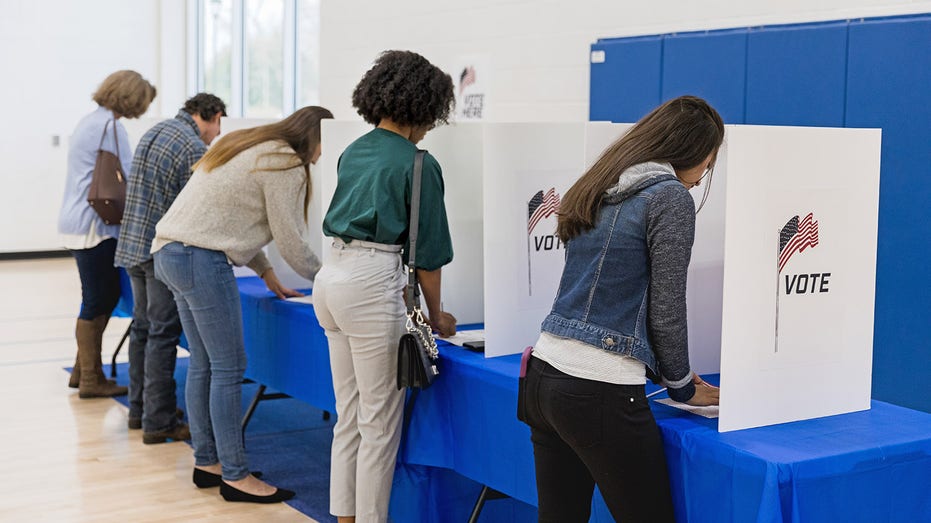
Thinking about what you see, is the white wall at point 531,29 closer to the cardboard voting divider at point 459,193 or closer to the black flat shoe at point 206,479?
the cardboard voting divider at point 459,193

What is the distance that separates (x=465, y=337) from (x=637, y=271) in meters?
1.06

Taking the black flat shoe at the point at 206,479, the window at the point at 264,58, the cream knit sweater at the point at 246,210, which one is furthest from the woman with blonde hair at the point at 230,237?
the window at the point at 264,58

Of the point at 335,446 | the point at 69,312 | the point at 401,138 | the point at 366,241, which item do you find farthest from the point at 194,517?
the point at 69,312

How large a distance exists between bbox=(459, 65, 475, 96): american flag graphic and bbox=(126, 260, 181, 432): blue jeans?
1.90 m

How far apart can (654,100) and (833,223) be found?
1.87 metres

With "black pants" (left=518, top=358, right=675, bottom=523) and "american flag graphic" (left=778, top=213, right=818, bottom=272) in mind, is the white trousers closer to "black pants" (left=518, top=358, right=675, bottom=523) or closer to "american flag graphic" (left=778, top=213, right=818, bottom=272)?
"black pants" (left=518, top=358, right=675, bottom=523)

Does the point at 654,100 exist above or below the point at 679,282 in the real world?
above

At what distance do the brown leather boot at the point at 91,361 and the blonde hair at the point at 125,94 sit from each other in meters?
0.92

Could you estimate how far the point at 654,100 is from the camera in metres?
3.79

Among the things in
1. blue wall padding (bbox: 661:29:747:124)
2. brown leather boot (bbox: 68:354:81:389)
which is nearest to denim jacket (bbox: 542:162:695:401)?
blue wall padding (bbox: 661:29:747:124)

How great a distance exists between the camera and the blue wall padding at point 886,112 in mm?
2973

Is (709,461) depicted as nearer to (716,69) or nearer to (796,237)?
(796,237)

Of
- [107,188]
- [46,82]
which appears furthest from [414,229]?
[46,82]

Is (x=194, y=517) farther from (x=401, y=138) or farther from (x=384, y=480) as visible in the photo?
(x=401, y=138)
